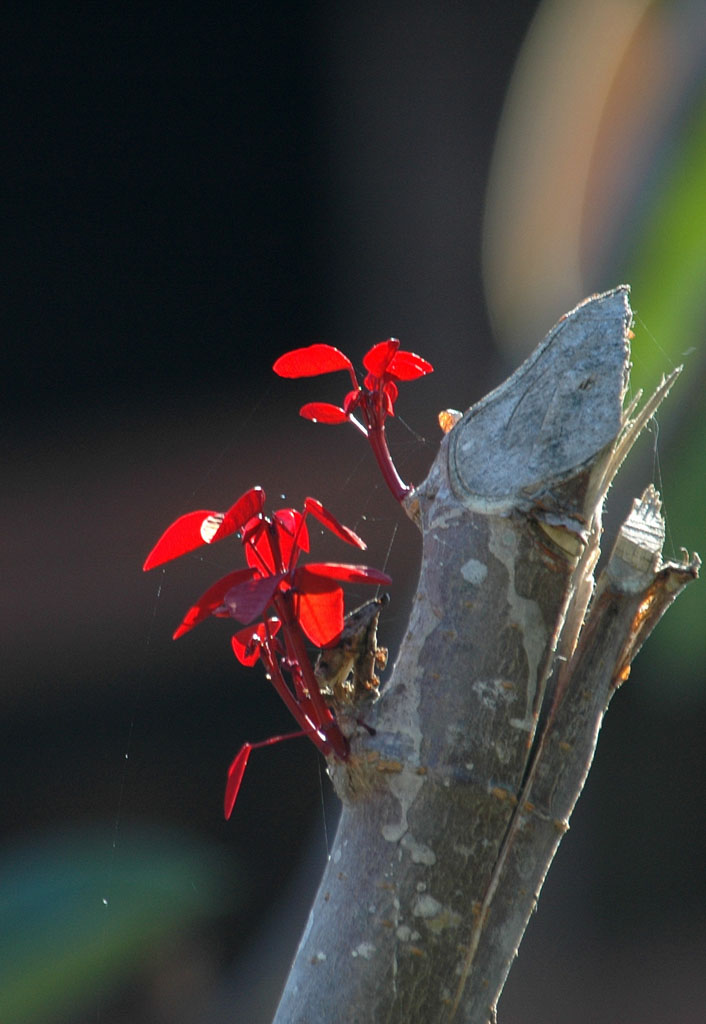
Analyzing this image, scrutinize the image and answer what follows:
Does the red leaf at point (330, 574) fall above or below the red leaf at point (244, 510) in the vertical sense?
below

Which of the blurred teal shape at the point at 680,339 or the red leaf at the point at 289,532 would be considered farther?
the blurred teal shape at the point at 680,339

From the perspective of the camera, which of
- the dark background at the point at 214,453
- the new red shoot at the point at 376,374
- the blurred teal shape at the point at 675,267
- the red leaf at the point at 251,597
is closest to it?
the red leaf at the point at 251,597

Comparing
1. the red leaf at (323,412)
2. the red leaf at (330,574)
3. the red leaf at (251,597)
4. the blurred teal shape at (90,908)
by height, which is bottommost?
the blurred teal shape at (90,908)

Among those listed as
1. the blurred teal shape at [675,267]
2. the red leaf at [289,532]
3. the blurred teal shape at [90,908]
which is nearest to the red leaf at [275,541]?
the red leaf at [289,532]

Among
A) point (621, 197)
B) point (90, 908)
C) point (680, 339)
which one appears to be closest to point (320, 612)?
point (680, 339)

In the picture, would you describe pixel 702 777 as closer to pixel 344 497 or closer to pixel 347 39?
pixel 344 497

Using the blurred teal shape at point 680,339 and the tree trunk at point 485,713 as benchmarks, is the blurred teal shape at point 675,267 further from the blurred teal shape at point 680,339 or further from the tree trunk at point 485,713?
the tree trunk at point 485,713

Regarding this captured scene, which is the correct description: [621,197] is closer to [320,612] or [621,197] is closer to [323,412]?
[323,412]

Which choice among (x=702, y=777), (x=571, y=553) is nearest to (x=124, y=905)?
(x=702, y=777)
